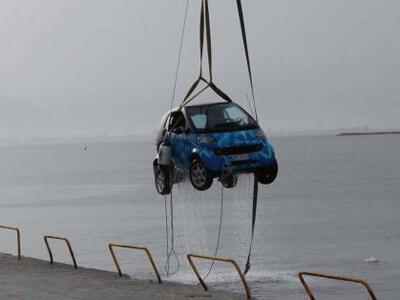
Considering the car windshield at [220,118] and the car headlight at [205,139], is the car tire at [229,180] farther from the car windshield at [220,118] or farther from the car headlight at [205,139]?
the car windshield at [220,118]

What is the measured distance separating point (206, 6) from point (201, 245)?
74.3 meters

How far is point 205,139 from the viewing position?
57.3ft

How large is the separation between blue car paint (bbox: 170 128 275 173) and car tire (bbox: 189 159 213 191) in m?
0.14

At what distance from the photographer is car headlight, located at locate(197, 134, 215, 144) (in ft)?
57.0

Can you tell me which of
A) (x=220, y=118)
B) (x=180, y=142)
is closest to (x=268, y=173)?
(x=220, y=118)

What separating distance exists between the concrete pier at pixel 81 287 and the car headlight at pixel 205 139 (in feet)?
30.6

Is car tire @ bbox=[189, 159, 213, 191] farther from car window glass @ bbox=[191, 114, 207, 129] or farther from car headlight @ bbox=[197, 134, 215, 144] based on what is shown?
car window glass @ bbox=[191, 114, 207, 129]

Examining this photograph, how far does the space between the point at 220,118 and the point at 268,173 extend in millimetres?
1666

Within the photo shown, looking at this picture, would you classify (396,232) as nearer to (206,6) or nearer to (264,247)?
(264,247)

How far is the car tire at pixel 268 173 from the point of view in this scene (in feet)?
58.4

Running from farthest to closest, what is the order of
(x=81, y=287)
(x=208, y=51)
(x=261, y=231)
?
(x=261, y=231) → (x=81, y=287) → (x=208, y=51)

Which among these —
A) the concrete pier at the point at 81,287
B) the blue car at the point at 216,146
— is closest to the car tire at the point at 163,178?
the blue car at the point at 216,146

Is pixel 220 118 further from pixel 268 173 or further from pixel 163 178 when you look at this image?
pixel 163 178

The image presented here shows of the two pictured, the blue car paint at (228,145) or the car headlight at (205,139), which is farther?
the car headlight at (205,139)
